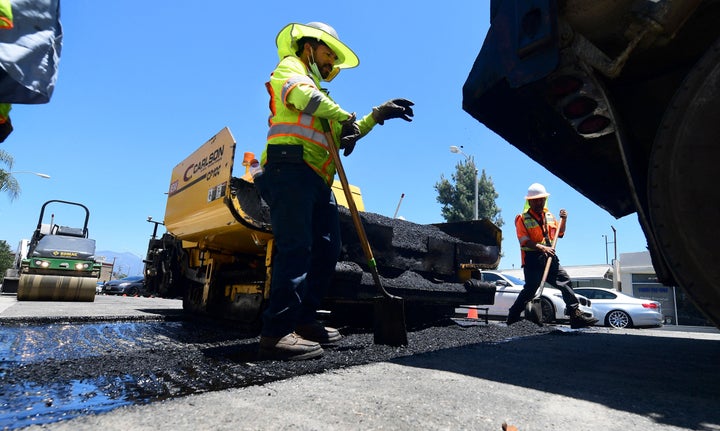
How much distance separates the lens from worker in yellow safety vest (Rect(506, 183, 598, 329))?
503 cm

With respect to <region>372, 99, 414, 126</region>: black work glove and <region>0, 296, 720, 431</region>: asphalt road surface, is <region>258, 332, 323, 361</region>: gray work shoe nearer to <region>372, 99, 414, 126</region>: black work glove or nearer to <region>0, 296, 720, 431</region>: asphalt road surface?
<region>0, 296, 720, 431</region>: asphalt road surface

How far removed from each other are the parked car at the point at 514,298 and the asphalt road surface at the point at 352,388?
6.67 m

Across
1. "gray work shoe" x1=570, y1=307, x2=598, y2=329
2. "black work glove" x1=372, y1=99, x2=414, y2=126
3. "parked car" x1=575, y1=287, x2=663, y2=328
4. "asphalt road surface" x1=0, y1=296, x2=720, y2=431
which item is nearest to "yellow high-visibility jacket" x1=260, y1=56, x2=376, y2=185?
"black work glove" x1=372, y1=99, x2=414, y2=126

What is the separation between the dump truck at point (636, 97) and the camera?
1.43 m

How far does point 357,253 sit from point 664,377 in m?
2.28

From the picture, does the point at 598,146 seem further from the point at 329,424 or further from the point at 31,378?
the point at 31,378

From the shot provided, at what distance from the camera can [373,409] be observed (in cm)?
127

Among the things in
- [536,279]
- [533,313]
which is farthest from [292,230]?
[536,279]

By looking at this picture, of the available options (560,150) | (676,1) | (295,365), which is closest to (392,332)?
(295,365)

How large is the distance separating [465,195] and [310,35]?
29.1m

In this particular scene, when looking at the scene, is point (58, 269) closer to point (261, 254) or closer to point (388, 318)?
point (261, 254)

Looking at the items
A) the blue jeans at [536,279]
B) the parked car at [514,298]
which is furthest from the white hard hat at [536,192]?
the parked car at [514,298]

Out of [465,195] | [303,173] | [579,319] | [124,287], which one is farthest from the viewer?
[465,195]

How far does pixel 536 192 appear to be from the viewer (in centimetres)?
536
